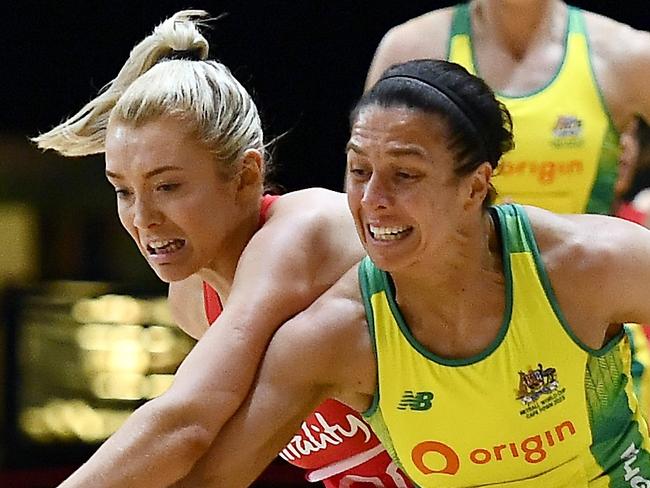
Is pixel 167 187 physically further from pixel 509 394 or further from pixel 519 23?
pixel 519 23

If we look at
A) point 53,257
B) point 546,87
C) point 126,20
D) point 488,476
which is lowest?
point 488,476

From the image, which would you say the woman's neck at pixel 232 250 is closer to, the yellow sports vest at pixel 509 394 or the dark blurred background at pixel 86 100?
the yellow sports vest at pixel 509 394

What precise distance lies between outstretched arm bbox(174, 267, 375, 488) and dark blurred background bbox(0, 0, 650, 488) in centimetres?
183

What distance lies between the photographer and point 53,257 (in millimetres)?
3721

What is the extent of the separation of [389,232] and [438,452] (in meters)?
0.27

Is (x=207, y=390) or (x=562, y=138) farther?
(x=562, y=138)

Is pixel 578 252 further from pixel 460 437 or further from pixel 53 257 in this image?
pixel 53 257

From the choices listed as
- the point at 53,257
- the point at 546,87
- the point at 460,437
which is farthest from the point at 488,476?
the point at 53,257

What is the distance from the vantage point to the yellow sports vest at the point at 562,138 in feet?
6.43

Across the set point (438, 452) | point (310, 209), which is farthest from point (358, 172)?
point (438, 452)

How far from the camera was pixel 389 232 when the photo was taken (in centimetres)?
135

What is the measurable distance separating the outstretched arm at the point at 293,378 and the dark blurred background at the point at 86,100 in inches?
71.9

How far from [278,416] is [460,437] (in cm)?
19

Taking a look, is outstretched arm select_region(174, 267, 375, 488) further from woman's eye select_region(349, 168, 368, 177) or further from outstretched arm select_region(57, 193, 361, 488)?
woman's eye select_region(349, 168, 368, 177)
